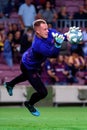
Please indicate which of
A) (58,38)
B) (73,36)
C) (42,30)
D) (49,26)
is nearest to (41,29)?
(42,30)

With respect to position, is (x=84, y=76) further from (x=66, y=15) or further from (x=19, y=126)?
(x=19, y=126)

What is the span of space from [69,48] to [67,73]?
6.10 feet

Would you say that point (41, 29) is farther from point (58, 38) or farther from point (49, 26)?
point (49, 26)

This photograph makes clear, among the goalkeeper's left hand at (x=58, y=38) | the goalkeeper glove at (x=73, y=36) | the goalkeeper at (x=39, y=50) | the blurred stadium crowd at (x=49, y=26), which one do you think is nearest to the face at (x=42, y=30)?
the goalkeeper at (x=39, y=50)

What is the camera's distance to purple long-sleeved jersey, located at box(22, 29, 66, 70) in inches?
460

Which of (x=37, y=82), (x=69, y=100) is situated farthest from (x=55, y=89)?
(x=37, y=82)

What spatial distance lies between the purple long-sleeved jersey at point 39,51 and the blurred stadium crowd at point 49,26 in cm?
805

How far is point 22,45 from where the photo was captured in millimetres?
21016

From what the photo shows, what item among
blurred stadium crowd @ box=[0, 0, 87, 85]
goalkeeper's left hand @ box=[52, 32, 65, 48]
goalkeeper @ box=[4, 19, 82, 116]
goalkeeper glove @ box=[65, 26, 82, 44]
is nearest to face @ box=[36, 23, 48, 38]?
goalkeeper @ box=[4, 19, 82, 116]

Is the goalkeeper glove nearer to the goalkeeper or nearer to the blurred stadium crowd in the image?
the goalkeeper

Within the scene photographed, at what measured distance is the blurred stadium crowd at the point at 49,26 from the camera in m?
20.8

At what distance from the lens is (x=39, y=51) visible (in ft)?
38.7

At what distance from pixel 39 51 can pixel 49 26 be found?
984cm

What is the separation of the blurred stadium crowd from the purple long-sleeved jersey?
26.4 ft
